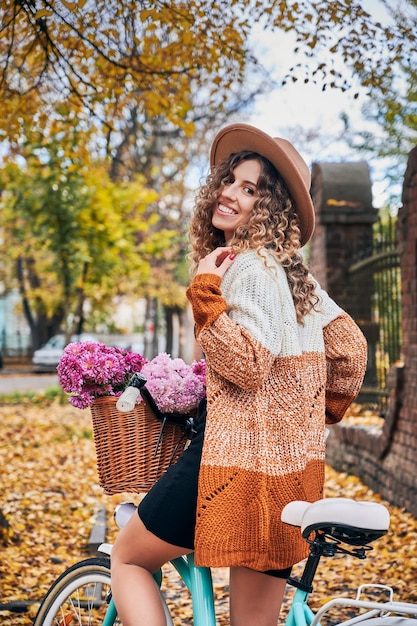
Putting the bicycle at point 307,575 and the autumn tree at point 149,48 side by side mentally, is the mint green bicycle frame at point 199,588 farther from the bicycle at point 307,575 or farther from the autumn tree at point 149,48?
the autumn tree at point 149,48

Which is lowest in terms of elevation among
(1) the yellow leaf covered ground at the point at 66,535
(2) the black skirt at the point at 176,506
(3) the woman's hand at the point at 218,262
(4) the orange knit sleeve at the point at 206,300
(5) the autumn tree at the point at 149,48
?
(1) the yellow leaf covered ground at the point at 66,535

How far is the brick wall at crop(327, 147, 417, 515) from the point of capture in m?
6.79

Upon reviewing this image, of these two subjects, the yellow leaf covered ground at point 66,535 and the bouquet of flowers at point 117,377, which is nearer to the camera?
the bouquet of flowers at point 117,377

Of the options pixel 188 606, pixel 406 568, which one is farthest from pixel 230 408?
pixel 406 568

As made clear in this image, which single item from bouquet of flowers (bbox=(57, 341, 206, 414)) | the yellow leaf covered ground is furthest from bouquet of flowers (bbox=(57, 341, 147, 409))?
the yellow leaf covered ground

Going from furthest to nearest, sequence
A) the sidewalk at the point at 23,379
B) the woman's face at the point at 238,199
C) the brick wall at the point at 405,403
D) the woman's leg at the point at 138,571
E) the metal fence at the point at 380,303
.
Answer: the sidewalk at the point at 23,379, the metal fence at the point at 380,303, the brick wall at the point at 405,403, the woman's face at the point at 238,199, the woman's leg at the point at 138,571

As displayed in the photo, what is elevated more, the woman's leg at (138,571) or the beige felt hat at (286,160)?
the beige felt hat at (286,160)

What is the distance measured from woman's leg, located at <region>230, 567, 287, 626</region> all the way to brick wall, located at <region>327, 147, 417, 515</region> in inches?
164

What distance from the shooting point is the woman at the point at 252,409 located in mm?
2426

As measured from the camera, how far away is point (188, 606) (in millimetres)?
5117

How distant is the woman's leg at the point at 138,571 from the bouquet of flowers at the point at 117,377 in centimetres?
44

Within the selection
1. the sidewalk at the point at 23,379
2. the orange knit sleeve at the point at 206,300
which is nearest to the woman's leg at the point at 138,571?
the orange knit sleeve at the point at 206,300

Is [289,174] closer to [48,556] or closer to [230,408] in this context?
[230,408]

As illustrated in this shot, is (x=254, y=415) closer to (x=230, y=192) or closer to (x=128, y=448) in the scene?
(x=128, y=448)
